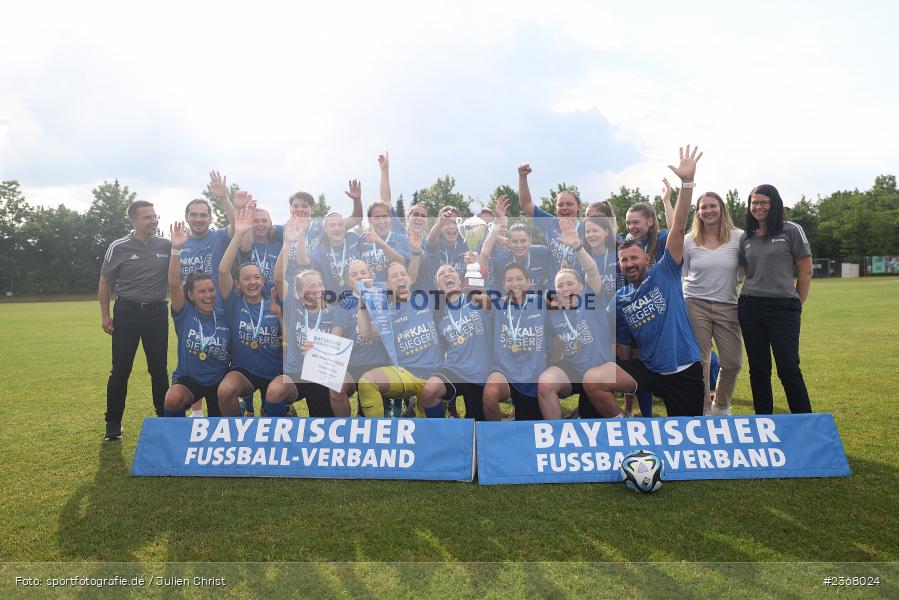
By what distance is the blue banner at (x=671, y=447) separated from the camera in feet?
15.2

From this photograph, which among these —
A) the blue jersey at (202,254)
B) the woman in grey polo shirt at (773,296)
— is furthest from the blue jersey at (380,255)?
the woman in grey polo shirt at (773,296)

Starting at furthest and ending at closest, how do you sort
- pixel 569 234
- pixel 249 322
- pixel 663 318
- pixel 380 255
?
pixel 380 255 → pixel 249 322 → pixel 569 234 → pixel 663 318

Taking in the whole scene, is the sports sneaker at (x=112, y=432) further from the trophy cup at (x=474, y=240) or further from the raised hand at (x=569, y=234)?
the raised hand at (x=569, y=234)

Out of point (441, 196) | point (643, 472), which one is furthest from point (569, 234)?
point (441, 196)

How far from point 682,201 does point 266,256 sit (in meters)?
4.42

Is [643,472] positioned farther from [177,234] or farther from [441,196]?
[441,196]

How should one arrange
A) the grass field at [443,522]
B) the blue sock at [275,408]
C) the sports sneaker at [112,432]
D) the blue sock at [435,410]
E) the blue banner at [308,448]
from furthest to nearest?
the sports sneaker at [112,432], the blue sock at [275,408], the blue sock at [435,410], the blue banner at [308,448], the grass field at [443,522]

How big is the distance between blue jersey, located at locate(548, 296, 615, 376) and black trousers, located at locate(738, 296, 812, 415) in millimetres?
1296

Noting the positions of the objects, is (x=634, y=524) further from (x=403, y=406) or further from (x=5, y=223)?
(x=5, y=223)

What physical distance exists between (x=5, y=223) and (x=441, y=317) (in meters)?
74.1

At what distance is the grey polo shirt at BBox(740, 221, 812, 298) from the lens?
5.39 m

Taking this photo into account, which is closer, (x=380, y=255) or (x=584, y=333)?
(x=584, y=333)

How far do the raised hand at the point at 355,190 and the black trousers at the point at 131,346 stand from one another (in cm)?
248

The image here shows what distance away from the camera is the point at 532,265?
6133 millimetres
